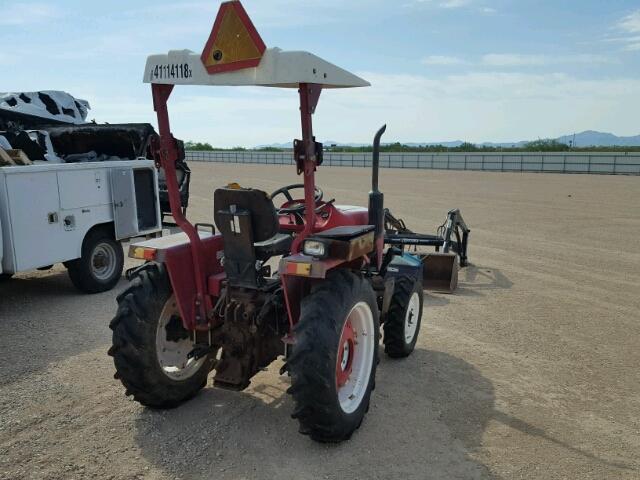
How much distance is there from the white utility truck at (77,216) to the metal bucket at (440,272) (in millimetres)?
3877


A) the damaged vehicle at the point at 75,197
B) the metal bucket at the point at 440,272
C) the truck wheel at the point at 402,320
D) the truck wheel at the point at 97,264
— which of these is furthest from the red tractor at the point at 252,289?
the truck wheel at the point at 97,264

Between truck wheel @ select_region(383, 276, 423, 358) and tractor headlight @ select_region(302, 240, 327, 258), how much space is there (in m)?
1.72

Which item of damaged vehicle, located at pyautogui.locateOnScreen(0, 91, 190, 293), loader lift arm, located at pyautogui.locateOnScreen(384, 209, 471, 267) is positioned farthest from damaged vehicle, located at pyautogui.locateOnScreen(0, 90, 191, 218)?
loader lift arm, located at pyautogui.locateOnScreen(384, 209, 471, 267)

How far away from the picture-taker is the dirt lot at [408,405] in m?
3.45

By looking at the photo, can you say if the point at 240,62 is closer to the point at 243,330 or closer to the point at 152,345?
the point at 243,330

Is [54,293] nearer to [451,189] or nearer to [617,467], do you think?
[617,467]

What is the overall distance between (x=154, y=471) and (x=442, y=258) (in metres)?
5.12

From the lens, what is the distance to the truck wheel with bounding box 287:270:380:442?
3.31 meters

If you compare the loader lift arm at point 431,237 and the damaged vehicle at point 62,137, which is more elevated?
the damaged vehicle at point 62,137

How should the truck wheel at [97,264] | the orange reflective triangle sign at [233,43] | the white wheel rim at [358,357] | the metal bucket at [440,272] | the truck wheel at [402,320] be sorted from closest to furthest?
the orange reflective triangle sign at [233,43] < the white wheel rim at [358,357] < the truck wheel at [402,320] < the truck wheel at [97,264] < the metal bucket at [440,272]

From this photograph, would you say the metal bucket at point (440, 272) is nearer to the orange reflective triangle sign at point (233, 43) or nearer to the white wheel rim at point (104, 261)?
the white wheel rim at point (104, 261)

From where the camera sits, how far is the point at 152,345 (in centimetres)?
381

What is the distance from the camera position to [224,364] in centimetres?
389

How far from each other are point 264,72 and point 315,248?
105 cm
